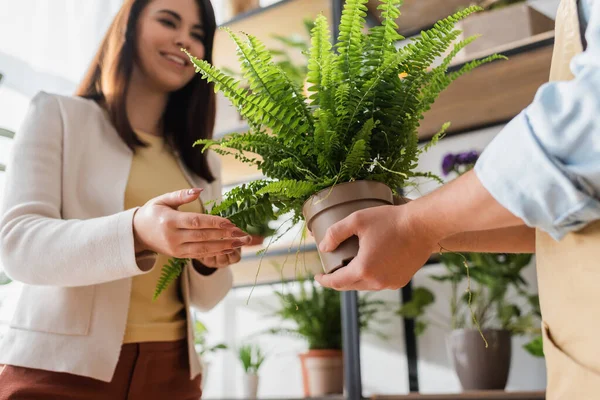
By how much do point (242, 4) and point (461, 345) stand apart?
1.46 meters

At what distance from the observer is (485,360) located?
1446mm

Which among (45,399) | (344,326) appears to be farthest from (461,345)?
(45,399)

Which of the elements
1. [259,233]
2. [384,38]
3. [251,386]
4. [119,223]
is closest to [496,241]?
[384,38]

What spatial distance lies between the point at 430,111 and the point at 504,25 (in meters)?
0.32

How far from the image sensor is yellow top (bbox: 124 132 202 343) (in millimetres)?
1026

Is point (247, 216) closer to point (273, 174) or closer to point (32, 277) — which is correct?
point (273, 174)

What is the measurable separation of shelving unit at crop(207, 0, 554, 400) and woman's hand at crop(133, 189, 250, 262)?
508mm

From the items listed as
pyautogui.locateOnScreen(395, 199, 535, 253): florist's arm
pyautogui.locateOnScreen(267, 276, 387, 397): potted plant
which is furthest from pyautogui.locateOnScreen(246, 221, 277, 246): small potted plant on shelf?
pyautogui.locateOnScreen(395, 199, 535, 253): florist's arm

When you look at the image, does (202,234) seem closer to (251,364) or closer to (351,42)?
(351,42)

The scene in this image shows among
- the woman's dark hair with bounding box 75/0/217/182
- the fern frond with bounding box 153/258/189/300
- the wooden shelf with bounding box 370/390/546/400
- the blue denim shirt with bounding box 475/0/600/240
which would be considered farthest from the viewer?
the wooden shelf with bounding box 370/390/546/400

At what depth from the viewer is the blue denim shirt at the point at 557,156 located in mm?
506

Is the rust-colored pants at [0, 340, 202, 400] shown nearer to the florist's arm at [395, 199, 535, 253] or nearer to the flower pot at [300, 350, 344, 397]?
the florist's arm at [395, 199, 535, 253]

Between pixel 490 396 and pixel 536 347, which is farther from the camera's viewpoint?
pixel 536 347

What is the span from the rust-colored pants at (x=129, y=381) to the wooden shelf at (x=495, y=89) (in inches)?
42.7
